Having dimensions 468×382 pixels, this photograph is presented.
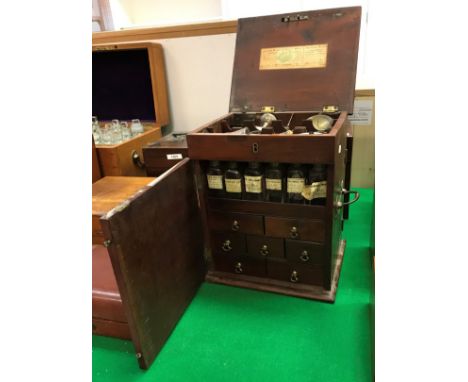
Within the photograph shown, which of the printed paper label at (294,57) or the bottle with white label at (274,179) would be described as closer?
the bottle with white label at (274,179)

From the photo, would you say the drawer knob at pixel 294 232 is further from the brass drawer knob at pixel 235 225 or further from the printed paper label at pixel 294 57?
the printed paper label at pixel 294 57

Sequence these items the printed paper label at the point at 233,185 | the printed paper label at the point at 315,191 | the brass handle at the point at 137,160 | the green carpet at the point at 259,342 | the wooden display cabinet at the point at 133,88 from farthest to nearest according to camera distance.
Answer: the wooden display cabinet at the point at 133,88 < the brass handle at the point at 137,160 < the printed paper label at the point at 233,185 < the printed paper label at the point at 315,191 < the green carpet at the point at 259,342

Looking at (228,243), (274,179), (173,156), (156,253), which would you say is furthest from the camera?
(173,156)

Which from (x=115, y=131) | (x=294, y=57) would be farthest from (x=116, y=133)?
(x=294, y=57)

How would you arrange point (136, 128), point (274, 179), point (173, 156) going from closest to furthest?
point (274, 179)
point (173, 156)
point (136, 128)

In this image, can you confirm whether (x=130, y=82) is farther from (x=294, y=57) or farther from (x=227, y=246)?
(x=227, y=246)

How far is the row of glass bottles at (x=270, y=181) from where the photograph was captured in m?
1.22

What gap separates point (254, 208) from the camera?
1.34m

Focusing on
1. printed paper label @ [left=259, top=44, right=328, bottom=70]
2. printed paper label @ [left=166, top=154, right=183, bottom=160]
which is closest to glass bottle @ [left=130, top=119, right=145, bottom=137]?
printed paper label @ [left=166, top=154, right=183, bottom=160]

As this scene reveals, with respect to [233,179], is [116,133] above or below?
above

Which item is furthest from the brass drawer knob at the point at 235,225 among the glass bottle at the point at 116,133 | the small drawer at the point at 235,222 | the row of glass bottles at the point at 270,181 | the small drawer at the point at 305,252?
the glass bottle at the point at 116,133

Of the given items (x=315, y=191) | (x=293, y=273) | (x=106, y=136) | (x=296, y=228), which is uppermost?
(x=106, y=136)

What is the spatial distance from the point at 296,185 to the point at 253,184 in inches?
6.4

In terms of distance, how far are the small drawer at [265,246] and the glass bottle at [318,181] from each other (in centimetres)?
26
